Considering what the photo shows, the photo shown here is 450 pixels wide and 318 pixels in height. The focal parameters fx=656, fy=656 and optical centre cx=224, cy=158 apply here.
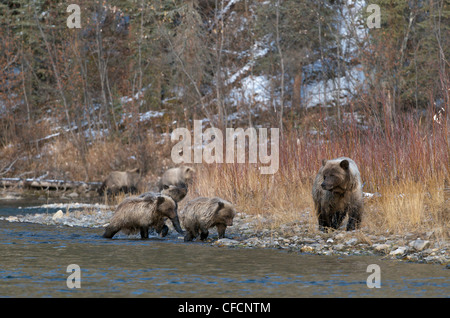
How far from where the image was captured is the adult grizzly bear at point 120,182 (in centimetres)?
2334

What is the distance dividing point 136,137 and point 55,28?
9148mm

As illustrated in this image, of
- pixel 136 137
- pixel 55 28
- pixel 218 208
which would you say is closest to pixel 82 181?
pixel 136 137

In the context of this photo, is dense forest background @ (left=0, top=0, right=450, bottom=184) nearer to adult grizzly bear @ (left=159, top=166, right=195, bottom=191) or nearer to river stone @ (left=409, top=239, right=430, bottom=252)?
adult grizzly bear @ (left=159, top=166, right=195, bottom=191)

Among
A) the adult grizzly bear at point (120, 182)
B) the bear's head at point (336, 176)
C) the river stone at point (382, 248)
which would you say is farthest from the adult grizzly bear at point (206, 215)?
the adult grizzly bear at point (120, 182)

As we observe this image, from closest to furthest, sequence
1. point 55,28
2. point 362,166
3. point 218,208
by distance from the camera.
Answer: point 218,208 < point 362,166 < point 55,28

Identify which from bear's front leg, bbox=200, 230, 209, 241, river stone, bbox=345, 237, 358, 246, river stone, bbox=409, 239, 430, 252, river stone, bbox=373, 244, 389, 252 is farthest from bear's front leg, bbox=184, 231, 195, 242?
river stone, bbox=409, 239, 430, 252

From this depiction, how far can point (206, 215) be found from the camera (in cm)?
1101

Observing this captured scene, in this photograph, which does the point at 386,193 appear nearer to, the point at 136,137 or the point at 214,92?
the point at 136,137

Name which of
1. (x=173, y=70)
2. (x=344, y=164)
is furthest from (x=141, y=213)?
(x=173, y=70)

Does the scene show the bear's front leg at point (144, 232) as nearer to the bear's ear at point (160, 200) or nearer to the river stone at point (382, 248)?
the bear's ear at point (160, 200)

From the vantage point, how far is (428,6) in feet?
84.4

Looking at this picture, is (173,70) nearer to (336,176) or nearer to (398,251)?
(336,176)

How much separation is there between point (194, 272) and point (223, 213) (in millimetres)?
2588

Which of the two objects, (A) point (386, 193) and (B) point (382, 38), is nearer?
(A) point (386, 193)
